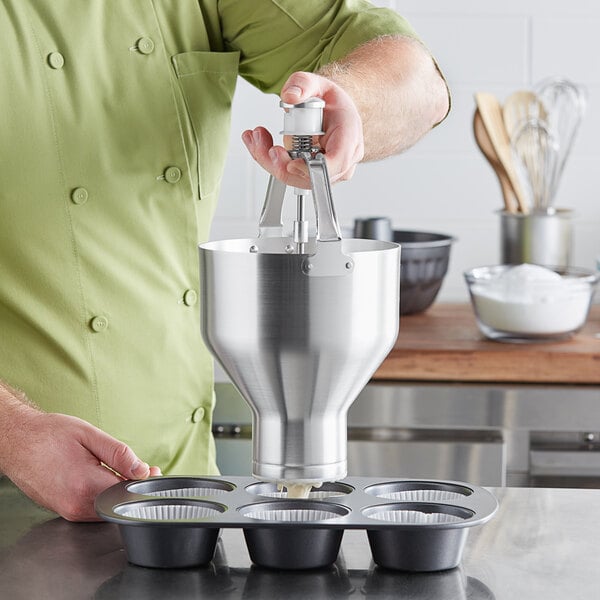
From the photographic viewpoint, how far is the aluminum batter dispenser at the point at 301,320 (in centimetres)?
72

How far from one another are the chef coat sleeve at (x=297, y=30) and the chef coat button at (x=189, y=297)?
10.5 inches

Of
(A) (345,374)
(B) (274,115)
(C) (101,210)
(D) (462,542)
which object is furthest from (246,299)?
(B) (274,115)

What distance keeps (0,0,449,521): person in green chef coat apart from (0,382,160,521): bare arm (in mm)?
171

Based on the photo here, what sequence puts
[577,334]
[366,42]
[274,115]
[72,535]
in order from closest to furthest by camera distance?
[72,535] → [366,42] → [577,334] → [274,115]

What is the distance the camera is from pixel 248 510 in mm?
830

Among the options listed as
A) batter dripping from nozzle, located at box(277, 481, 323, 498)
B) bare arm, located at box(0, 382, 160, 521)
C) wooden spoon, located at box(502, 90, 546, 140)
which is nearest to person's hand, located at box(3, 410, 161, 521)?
bare arm, located at box(0, 382, 160, 521)

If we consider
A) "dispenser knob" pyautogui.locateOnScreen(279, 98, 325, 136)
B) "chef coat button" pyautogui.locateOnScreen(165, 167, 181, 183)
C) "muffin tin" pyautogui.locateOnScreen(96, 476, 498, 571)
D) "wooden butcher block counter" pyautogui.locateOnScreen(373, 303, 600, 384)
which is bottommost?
"wooden butcher block counter" pyautogui.locateOnScreen(373, 303, 600, 384)

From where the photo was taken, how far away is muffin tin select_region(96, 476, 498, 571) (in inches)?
31.1

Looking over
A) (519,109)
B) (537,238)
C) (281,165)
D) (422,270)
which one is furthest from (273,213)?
(519,109)

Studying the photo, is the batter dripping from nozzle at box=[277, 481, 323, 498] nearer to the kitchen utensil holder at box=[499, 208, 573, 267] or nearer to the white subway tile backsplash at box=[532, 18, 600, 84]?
the kitchen utensil holder at box=[499, 208, 573, 267]

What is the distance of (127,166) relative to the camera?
3.99 ft

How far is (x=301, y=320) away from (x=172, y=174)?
54cm

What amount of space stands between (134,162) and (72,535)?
1.52ft

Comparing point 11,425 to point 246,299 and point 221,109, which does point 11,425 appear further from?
point 221,109
